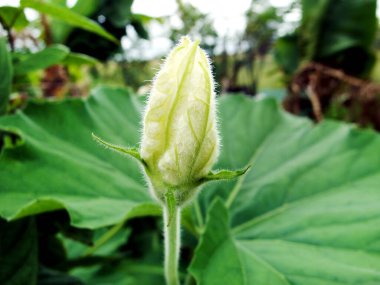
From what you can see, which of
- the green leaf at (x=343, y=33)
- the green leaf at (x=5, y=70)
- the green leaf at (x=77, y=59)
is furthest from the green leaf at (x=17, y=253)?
the green leaf at (x=343, y=33)

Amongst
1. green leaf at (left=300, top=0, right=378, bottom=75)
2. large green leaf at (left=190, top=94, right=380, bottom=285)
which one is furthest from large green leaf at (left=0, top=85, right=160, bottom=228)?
green leaf at (left=300, top=0, right=378, bottom=75)

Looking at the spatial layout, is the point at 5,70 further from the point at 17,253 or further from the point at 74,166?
the point at 17,253

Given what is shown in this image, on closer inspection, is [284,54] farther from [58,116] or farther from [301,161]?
[58,116]

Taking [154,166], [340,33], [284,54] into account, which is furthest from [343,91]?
[154,166]

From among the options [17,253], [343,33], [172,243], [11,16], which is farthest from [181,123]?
[343,33]

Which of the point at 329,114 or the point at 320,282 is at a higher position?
the point at 320,282

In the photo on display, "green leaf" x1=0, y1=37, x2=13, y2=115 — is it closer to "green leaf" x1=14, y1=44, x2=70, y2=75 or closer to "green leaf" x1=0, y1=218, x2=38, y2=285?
"green leaf" x1=14, y1=44, x2=70, y2=75
